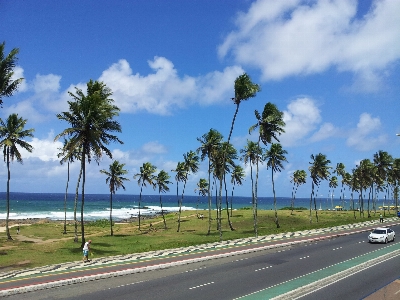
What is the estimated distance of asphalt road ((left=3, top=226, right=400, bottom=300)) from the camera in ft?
56.3

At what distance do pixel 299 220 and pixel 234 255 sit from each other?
166ft

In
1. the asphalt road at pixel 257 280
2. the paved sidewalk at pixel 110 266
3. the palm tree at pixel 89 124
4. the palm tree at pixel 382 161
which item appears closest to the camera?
the asphalt road at pixel 257 280

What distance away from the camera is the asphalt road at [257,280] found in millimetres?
17172

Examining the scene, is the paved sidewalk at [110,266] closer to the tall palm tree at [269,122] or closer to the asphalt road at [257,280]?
the asphalt road at [257,280]

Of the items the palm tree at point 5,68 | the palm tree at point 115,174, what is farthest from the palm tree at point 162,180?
the palm tree at point 5,68

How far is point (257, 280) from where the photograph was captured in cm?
2031

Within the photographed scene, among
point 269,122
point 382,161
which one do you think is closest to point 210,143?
point 269,122

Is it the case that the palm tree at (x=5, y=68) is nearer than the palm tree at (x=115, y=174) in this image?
Yes

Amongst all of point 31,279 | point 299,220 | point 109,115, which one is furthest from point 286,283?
point 299,220

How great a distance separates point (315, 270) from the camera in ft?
75.8

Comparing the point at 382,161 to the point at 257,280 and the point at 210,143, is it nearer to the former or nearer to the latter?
the point at 210,143

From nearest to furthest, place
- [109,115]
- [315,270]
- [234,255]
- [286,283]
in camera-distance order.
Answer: [286,283] → [315,270] → [234,255] → [109,115]

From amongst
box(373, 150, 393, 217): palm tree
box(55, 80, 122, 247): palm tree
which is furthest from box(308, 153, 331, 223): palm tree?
box(55, 80, 122, 247): palm tree

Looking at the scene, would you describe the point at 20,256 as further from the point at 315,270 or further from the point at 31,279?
the point at 315,270
